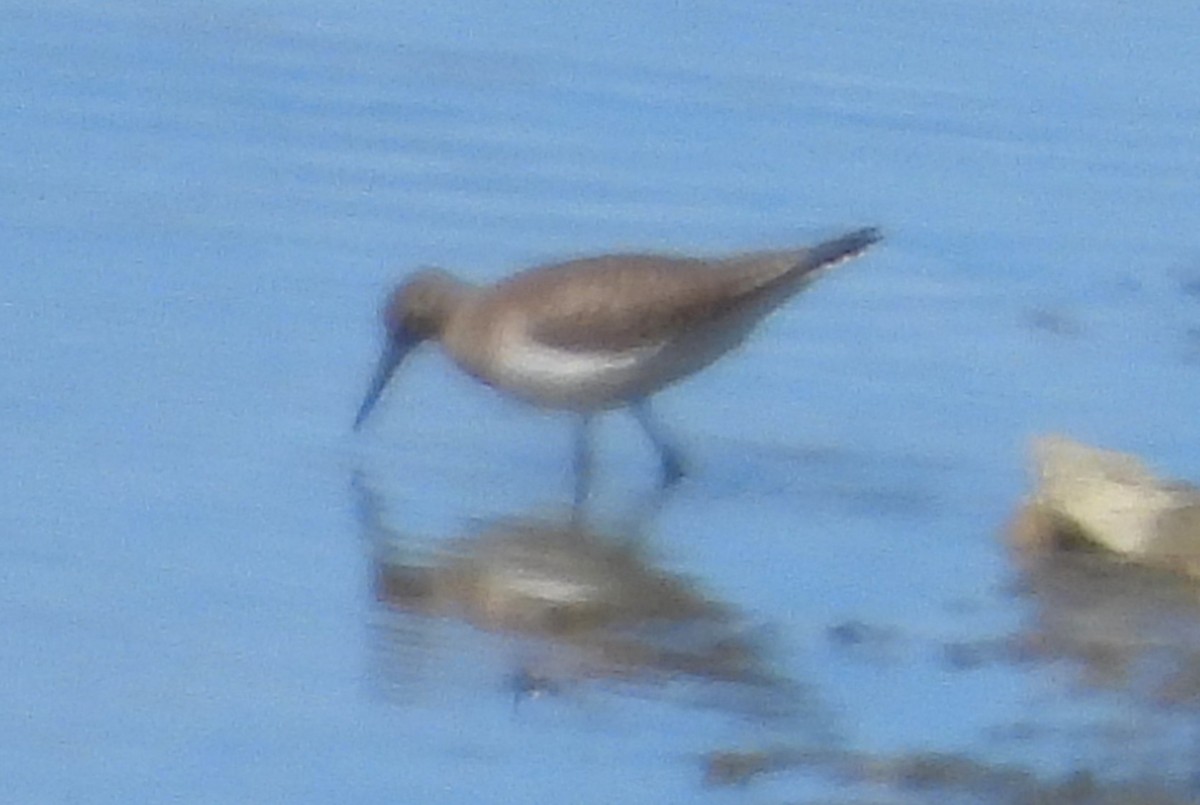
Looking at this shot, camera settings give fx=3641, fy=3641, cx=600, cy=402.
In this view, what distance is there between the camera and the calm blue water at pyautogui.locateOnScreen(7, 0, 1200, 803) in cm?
592

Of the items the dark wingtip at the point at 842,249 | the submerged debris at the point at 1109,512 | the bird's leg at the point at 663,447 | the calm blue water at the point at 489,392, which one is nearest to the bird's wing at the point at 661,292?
the dark wingtip at the point at 842,249

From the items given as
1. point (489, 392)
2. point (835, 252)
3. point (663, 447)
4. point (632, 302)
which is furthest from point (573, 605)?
point (489, 392)

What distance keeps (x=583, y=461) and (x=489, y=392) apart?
55cm

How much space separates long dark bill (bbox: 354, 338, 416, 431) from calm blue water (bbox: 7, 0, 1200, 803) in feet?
0.16

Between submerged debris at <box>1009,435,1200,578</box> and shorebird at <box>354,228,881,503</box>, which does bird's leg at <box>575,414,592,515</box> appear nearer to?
shorebird at <box>354,228,881,503</box>

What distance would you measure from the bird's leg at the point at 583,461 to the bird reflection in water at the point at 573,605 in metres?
0.11

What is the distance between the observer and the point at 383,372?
764 cm

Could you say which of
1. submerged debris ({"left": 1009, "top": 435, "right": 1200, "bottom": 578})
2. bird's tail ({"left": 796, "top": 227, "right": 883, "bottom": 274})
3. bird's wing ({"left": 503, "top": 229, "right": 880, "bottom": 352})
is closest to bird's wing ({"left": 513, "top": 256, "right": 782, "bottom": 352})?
bird's wing ({"left": 503, "top": 229, "right": 880, "bottom": 352})

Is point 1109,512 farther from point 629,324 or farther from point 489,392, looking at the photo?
point 489,392

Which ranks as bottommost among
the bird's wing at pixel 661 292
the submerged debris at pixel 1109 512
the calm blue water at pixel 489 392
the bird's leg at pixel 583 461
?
the bird's leg at pixel 583 461

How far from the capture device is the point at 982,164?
9352 mm

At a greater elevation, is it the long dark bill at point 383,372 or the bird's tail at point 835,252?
the bird's tail at point 835,252

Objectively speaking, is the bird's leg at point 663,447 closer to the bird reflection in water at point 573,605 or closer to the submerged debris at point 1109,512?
the bird reflection in water at point 573,605

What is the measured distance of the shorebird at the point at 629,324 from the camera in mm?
7348
